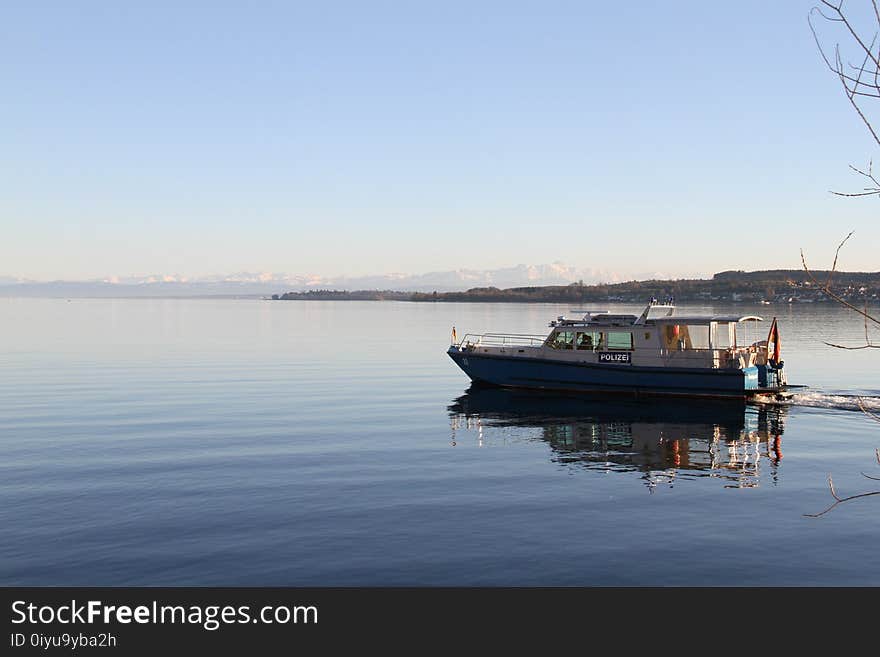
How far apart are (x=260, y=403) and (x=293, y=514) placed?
21950mm

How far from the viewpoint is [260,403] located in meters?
40.5

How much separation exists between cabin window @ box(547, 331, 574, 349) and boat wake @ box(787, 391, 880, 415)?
1238 centimetres

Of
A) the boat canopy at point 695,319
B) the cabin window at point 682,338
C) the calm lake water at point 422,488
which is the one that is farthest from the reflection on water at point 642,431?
the boat canopy at point 695,319

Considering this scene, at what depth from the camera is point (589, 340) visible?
45.0 m

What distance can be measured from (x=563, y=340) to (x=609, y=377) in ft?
11.9

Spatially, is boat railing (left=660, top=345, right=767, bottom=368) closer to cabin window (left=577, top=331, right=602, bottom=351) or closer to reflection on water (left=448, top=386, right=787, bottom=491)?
reflection on water (left=448, top=386, right=787, bottom=491)

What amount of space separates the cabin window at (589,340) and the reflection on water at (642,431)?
3039 millimetres

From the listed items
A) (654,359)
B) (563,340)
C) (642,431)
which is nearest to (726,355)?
(654,359)

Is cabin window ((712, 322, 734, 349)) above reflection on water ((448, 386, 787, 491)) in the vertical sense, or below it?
above

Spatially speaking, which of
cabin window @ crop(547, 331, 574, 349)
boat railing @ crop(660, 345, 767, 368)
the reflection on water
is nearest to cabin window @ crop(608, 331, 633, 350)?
boat railing @ crop(660, 345, 767, 368)

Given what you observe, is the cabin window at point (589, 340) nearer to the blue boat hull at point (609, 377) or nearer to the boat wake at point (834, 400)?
the blue boat hull at point (609, 377)

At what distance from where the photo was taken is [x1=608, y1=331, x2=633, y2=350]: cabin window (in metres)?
44.0
